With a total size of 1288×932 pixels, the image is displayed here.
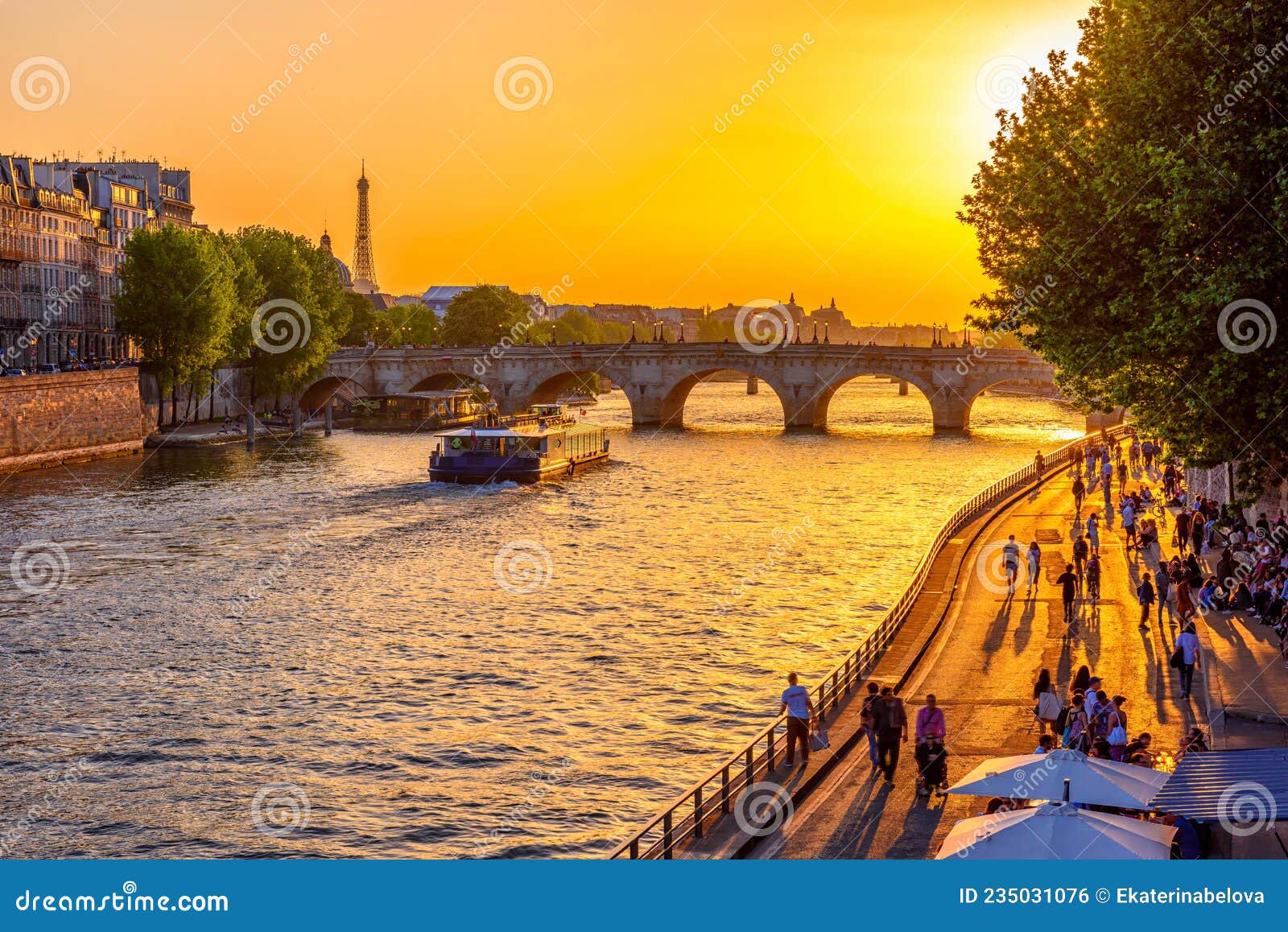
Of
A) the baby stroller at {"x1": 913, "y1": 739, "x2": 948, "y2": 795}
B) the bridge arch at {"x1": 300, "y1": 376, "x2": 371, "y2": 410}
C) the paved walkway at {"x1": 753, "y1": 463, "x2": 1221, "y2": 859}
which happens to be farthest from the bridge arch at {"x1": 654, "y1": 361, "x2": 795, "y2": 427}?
the baby stroller at {"x1": 913, "y1": 739, "x2": 948, "y2": 795}

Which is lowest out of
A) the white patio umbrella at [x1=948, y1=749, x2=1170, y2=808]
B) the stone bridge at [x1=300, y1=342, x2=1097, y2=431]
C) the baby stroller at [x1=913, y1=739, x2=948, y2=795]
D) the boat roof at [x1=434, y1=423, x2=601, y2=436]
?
the baby stroller at [x1=913, y1=739, x2=948, y2=795]

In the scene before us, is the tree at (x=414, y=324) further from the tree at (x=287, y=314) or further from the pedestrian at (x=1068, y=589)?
the pedestrian at (x=1068, y=589)

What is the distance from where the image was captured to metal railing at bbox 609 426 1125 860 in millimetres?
16312

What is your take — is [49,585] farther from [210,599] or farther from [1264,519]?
[1264,519]

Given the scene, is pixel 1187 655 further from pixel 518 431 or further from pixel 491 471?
pixel 518 431

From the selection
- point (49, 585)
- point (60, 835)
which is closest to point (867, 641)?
point (60, 835)

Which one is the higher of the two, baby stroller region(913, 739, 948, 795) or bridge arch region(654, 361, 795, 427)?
bridge arch region(654, 361, 795, 427)

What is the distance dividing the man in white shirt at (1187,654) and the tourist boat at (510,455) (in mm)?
48528

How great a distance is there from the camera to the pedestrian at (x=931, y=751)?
64.4 ft

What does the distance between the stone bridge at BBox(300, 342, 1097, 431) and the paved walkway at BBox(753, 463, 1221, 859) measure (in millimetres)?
71072

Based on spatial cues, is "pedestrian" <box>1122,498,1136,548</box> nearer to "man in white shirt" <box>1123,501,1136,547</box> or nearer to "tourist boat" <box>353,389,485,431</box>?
"man in white shirt" <box>1123,501,1136,547</box>

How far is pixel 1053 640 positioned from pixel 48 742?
64.8ft

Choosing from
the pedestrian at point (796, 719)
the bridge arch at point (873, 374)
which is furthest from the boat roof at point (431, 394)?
the pedestrian at point (796, 719)

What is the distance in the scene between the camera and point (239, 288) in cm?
10112
